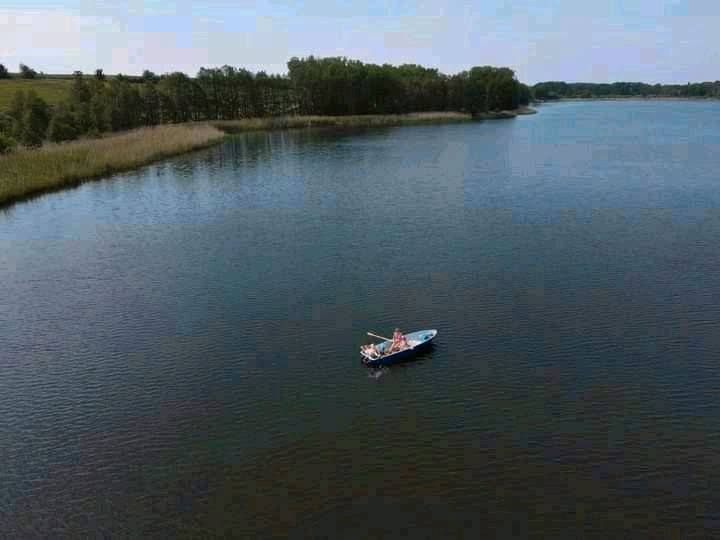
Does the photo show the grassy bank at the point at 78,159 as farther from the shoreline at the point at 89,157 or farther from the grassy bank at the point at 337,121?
the grassy bank at the point at 337,121

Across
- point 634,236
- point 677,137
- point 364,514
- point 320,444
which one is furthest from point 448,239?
point 677,137

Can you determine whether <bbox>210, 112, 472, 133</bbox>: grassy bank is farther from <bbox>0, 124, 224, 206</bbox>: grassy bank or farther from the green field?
<bbox>0, 124, 224, 206</bbox>: grassy bank

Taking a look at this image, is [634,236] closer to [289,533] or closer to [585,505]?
[585,505]

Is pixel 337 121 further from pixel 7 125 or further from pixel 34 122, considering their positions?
pixel 7 125


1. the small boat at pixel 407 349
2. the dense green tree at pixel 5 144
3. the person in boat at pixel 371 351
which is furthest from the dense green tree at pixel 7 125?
the small boat at pixel 407 349

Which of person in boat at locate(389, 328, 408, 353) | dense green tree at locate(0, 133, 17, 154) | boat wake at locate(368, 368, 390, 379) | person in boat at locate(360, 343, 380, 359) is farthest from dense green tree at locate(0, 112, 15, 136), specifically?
boat wake at locate(368, 368, 390, 379)
